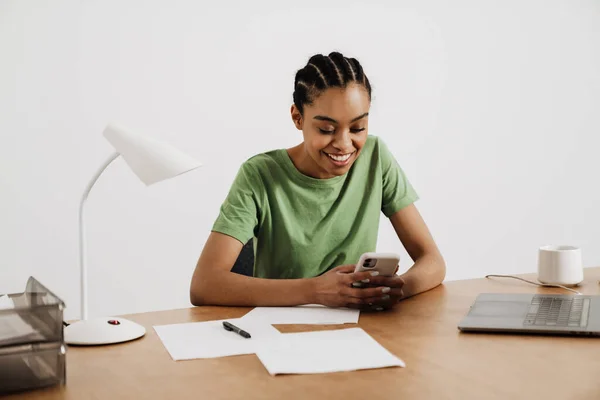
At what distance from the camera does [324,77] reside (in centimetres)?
191

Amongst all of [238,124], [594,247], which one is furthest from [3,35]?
[594,247]

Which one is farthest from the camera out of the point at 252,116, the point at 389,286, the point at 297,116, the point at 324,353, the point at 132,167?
the point at 252,116

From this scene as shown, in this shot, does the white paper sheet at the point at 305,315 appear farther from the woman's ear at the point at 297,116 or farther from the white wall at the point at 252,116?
the white wall at the point at 252,116

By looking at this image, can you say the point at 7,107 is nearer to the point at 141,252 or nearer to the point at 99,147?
the point at 99,147

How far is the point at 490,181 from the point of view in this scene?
13.3 ft

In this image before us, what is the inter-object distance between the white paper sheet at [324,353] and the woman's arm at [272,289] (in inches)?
7.4

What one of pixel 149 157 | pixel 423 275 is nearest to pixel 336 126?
pixel 423 275

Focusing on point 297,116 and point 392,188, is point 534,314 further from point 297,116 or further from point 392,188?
point 297,116

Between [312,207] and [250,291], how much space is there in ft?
1.47

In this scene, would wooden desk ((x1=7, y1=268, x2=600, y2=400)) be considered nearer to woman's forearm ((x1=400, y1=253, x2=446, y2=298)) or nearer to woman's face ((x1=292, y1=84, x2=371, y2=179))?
woman's forearm ((x1=400, y1=253, x2=446, y2=298))

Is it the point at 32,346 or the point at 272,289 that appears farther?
the point at 272,289

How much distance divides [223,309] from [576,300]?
0.81m

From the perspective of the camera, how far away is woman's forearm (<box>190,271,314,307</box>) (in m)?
1.70

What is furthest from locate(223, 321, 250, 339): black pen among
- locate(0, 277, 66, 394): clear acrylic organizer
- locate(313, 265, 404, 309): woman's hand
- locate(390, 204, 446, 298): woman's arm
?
locate(390, 204, 446, 298): woman's arm
